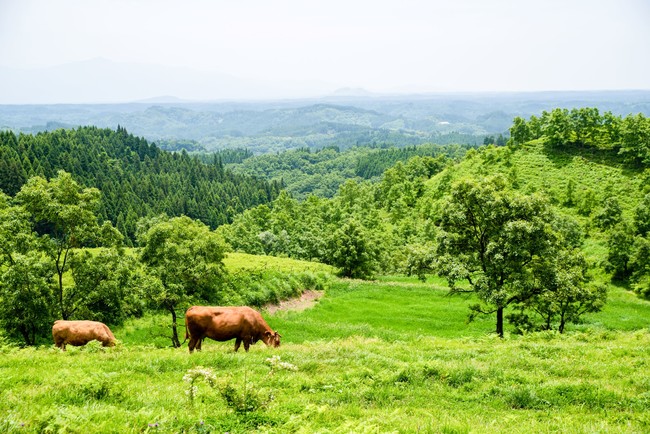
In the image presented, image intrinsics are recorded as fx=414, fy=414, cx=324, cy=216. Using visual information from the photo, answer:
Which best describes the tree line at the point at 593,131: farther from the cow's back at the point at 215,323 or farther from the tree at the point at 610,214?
the cow's back at the point at 215,323

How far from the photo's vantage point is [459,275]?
26.4m

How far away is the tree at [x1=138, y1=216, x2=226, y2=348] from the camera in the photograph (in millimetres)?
28031

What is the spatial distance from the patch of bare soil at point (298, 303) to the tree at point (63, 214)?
19.6 meters

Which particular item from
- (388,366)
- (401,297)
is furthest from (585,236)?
(388,366)

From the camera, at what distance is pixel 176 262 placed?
29016 millimetres

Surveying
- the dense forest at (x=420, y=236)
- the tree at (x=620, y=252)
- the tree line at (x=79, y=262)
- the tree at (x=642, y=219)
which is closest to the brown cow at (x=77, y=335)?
the tree line at (x=79, y=262)

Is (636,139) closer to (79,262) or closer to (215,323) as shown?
(215,323)

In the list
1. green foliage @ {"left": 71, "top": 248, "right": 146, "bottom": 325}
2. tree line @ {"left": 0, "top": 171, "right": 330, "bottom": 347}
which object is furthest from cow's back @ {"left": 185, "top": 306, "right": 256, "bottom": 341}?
green foliage @ {"left": 71, "top": 248, "right": 146, "bottom": 325}

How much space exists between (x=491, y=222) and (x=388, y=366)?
1555cm

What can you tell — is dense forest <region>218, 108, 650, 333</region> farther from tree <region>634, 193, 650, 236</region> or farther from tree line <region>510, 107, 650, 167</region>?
tree line <region>510, 107, 650, 167</region>

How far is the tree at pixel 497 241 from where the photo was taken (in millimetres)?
25531

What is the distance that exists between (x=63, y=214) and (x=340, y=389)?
2178 centimetres

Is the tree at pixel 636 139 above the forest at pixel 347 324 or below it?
above

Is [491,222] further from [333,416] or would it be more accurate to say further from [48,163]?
[48,163]
